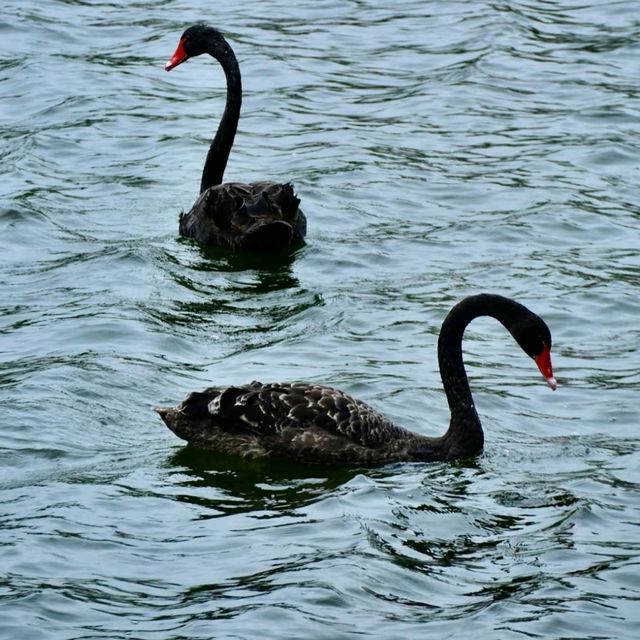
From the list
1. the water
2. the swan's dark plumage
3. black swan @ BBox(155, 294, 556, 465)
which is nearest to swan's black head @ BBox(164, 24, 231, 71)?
the water

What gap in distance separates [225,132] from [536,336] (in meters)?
6.20

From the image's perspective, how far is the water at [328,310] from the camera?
8.75m

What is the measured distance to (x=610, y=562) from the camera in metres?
→ 9.11

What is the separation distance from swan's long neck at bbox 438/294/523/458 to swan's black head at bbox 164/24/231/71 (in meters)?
6.40

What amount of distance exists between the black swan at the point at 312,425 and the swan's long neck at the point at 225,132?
552 cm

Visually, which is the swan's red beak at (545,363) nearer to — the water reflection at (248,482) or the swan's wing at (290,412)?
the swan's wing at (290,412)

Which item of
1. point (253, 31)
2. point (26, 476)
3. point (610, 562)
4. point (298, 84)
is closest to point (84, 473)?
point (26, 476)

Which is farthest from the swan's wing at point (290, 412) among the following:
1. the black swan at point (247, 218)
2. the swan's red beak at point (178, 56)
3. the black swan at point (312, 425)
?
the swan's red beak at point (178, 56)

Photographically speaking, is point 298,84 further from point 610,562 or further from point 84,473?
point 610,562

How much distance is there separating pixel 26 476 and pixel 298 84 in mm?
10501

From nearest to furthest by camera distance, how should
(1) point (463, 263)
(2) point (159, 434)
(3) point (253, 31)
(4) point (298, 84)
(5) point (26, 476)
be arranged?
(5) point (26, 476) → (2) point (159, 434) → (1) point (463, 263) → (4) point (298, 84) → (3) point (253, 31)

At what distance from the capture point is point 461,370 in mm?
10852

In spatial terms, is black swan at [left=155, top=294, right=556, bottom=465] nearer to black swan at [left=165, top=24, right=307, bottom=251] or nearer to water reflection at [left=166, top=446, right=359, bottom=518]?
water reflection at [left=166, top=446, right=359, bottom=518]

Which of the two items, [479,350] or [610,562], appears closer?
[610,562]
